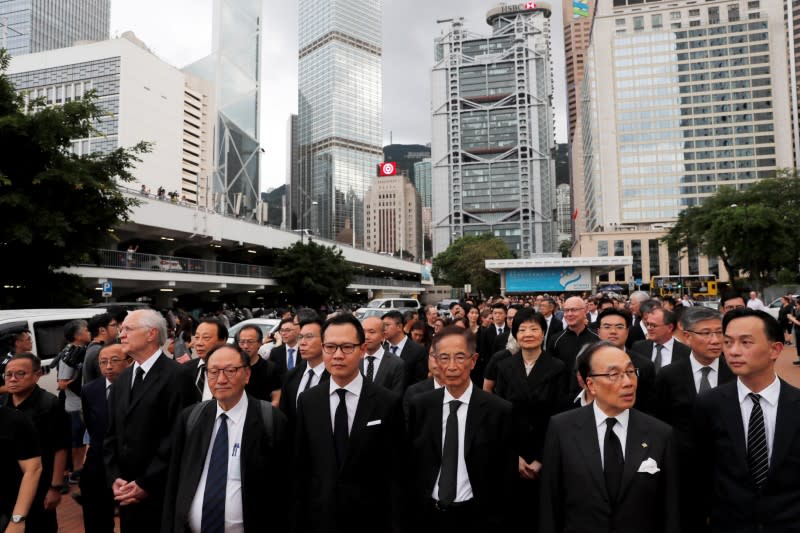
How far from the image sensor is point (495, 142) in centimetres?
12900

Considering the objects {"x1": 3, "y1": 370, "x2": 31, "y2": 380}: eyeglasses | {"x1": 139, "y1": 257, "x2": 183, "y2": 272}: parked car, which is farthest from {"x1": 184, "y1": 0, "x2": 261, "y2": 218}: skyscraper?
{"x1": 3, "y1": 370, "x2": 31, "y2": 380}: eyeglasses

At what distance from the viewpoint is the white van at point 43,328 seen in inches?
290

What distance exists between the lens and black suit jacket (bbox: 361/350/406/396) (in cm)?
473

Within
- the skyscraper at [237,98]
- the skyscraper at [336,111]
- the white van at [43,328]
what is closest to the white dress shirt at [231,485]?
the white van at [43,328]

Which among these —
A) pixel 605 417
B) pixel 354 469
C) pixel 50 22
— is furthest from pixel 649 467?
pixel 50 22

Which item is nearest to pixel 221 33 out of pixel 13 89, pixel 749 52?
pixel 13 89

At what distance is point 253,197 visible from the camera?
99.1 metres

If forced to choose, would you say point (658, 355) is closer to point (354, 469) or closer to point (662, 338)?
point (662, 338)

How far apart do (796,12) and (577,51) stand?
2571 inches

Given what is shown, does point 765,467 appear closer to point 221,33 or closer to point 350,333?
point 350,333

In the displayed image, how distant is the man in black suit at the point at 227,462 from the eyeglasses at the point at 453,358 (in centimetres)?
102

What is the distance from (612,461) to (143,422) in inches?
115

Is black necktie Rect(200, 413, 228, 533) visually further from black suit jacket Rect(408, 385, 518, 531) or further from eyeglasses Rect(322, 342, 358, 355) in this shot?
black suit jacket Rect(408, 385, 518, 531)

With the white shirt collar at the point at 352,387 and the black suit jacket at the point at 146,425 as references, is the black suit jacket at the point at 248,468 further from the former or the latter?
the black suit jacket at the point at 146,425
